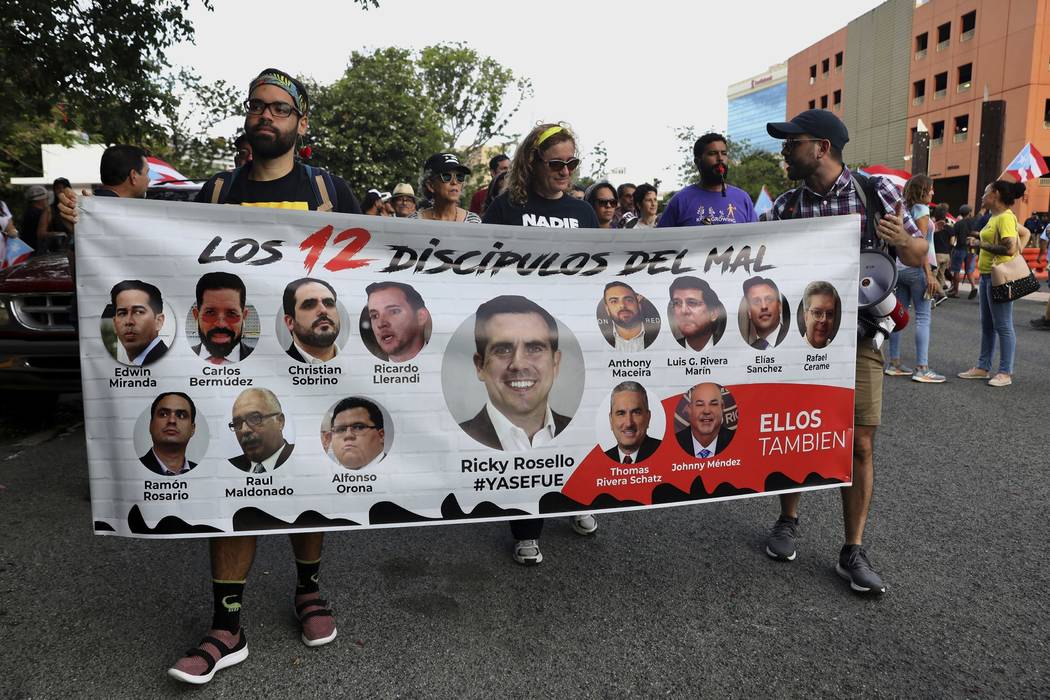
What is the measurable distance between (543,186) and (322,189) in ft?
3.69

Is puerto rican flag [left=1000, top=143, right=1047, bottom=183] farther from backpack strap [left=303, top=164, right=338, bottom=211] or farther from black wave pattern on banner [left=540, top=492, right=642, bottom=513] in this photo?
backpack strap [left=303, top=164, right=338, bottom=211]

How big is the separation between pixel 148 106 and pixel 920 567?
28.1 ft

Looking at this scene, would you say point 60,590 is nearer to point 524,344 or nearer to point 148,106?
point 524,344

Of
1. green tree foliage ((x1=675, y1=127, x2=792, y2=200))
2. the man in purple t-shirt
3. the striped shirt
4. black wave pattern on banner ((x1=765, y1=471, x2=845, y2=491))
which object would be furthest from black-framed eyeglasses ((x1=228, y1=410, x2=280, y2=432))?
green tree foliage ((x1=675, y1=127, x2=792, y2=200))

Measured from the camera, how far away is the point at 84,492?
458cm

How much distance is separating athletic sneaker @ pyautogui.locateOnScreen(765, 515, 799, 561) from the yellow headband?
2.20m

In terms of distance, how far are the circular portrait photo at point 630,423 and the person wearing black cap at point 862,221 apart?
1.05m

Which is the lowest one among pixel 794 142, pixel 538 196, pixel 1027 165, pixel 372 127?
pixel 538 196

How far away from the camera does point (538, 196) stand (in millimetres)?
3717

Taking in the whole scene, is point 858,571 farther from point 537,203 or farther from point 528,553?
point 537,203

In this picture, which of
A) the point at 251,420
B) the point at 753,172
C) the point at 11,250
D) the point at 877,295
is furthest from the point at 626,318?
the point at 753,172

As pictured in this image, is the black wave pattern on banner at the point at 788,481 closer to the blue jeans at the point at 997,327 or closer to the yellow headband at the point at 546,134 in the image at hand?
the yellow headband at the point at 546,134

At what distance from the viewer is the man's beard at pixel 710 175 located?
203 inches

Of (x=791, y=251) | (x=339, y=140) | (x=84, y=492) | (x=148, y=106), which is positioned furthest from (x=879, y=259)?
(x=339, y=140)
